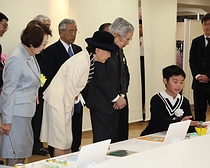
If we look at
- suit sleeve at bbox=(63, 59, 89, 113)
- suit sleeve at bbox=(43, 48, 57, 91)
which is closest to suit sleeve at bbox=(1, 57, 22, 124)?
suit sleeve at bbox=(63, 59, 89, 113)

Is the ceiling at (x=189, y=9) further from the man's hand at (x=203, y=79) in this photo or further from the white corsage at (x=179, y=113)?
the white corsage at (x=179, y=113)

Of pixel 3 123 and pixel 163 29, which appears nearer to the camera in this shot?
pixel 3 123

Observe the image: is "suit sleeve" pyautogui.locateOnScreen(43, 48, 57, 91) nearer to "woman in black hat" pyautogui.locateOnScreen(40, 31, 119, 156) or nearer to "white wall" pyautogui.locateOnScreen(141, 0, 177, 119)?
"woman in black hat" pyautogui.locateOnScreen(40, 31, 119, 156)

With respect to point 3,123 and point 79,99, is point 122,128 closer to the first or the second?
point 79,99

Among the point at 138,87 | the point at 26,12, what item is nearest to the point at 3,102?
the point at 26,12

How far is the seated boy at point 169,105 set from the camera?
12.8 feet

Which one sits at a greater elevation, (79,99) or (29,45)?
(29,45)

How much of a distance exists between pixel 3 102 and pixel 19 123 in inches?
8.8

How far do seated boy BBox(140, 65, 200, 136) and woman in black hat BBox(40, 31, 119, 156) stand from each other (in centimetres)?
65

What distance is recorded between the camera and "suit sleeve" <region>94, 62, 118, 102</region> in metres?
3.86

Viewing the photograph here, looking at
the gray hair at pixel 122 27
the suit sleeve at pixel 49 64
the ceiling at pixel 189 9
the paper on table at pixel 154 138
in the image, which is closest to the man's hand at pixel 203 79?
the suit sleeve at pixel 49 64

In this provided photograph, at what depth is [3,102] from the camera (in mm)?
3502

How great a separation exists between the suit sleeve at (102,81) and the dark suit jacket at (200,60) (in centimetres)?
234

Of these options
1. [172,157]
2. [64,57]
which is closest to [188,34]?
[64,57]
